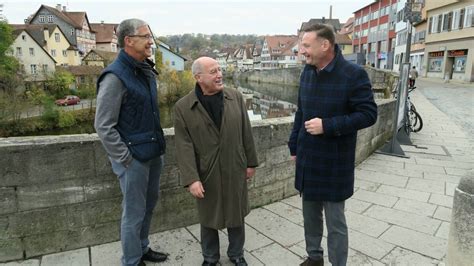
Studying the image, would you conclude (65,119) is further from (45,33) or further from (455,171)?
(455,171)

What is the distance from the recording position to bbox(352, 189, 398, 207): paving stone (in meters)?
4.50

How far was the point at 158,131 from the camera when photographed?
279 cm

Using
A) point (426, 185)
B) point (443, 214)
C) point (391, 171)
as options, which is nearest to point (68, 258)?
point (443, 214)

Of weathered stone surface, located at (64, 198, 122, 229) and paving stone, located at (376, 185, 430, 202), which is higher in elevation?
weathered stone surface, located at (64, 198, 122, 229)

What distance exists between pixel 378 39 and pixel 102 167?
6478cm

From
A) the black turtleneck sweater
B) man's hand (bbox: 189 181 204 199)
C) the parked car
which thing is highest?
the black turtleneck sweater

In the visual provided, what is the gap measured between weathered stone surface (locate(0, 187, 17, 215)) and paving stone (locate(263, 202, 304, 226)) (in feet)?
8.97

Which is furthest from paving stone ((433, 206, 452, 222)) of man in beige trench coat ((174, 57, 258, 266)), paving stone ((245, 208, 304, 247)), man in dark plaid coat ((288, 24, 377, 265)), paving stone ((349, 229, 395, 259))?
man in beige trench coat ((174, 57, 258, 266))

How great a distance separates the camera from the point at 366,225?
3.84m

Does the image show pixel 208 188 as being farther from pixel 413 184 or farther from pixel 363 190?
pixel 413 184

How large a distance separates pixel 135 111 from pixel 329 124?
4.71ft

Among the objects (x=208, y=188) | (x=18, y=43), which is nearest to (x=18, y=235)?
(x=208, y=188)

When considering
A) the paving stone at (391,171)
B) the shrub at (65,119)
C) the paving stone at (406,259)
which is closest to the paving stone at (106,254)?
the paving stone at (406,259)

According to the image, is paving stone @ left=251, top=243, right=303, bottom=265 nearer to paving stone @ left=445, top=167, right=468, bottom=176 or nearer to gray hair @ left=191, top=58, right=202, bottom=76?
gray hair @ left=191, top=58, right=202, bottom=76
